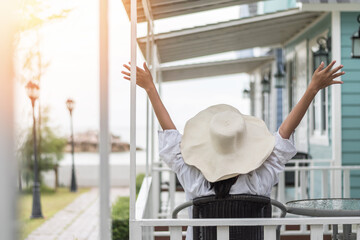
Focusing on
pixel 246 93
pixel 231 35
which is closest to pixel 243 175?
pixel 231 35

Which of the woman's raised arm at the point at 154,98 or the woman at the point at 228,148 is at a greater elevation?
the woman's raised arm at the point at 154,98

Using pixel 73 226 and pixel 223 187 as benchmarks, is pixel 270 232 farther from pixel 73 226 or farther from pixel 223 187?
pixel 73 226

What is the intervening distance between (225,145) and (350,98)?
4.65m

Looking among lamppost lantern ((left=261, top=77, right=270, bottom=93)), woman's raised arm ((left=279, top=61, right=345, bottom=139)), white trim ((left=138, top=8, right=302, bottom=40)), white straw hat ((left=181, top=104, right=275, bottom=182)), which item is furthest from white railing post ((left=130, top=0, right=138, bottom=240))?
lamppost lantern ((left=261, top=77, right=270, bottom=93))

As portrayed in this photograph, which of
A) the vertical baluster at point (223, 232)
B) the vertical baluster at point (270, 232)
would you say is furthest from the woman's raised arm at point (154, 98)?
the vertical baluster at point (270, 232)

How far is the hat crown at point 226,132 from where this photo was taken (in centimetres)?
237

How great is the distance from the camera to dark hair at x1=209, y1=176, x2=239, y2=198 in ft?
7.61

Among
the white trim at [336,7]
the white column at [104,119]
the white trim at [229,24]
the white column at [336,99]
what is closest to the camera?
the white column at [104,119]

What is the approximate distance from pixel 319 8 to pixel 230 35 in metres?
1.67

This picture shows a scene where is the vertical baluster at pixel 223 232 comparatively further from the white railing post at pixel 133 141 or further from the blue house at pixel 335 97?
the blue house at pixel 335 97

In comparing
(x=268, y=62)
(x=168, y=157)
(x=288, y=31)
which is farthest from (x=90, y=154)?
(x=168, y=157)

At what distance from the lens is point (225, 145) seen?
2.39m

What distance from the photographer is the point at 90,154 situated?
39031 millimetres

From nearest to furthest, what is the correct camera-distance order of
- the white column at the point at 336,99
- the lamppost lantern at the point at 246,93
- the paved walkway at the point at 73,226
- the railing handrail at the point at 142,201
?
1. the railing handrail at the point at 142,201
2. the white column at the point at 336,99
3. the paved walkway at the point at 73,226
4. the lamppost lantern at the point at 246,93
